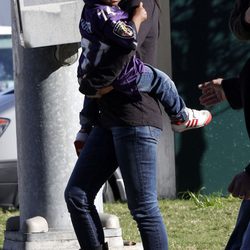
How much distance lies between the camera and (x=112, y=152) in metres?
5.00

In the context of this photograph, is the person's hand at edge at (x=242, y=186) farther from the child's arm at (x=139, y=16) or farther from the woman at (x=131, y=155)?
the child's arm at (x=139, y=16)

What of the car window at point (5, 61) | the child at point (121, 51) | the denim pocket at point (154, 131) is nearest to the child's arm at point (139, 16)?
the child at point (121, 51)

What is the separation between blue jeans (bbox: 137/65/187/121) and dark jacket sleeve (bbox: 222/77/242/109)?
0.99 m

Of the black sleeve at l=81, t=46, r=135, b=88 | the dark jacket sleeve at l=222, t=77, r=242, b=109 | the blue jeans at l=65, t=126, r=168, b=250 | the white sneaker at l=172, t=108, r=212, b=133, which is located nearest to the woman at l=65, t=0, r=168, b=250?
the blue jeans at l=65, t=126, r=168, b=250

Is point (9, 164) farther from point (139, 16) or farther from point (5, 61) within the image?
point (5, 61)

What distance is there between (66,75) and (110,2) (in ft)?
4.44

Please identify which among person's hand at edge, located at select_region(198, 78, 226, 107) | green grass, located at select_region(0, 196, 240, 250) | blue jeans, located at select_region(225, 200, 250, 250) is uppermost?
person's hand at edge, located at select_region(198, 78, 226, 107)

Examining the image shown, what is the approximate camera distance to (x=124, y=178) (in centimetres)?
492

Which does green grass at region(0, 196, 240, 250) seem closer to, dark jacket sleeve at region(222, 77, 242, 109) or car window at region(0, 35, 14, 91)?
dark jacket sleeve at region(222, 77, 242, 109)

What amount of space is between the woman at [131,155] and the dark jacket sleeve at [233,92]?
96 centimetres

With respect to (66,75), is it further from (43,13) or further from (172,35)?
(172,35)

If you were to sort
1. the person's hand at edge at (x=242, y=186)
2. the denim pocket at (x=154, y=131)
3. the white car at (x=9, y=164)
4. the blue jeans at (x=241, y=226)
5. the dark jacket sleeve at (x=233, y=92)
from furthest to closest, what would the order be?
1. the white car at (x=9, y=164)
2. the denim pocket at (x=154, y=131)
3. the blue jeans at (x=241, y=226)
4. the dark jacket sleeve at (x=233, y=92)
5. the person's hand at edge at (x=242, y=186)

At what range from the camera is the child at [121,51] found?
4762 mm

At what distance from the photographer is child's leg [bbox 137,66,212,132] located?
4914 mm
